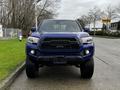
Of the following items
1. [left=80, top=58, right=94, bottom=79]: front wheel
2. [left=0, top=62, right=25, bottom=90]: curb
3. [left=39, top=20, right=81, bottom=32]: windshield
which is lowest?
[left=0, top=62, right=25, bottom=90]: curb

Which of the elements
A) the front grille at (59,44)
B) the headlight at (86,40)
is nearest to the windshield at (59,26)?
the headlight at (86,40)

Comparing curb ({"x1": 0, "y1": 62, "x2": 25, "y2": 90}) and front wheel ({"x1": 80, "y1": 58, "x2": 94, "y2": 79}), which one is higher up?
front wheel ({"x1": 80, "y1": 58, "x2": 94, "y2": 79})

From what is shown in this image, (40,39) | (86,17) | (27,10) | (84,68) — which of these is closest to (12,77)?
(40,39)

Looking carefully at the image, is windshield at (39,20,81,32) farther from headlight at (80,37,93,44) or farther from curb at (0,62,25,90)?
curb at (0,62,25,90)

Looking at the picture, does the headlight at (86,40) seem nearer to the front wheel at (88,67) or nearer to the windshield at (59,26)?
the front wheel at (88,67)

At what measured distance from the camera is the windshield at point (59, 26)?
978cm

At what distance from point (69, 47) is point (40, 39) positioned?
0.87 meters

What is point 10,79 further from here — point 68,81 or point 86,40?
point 86,40

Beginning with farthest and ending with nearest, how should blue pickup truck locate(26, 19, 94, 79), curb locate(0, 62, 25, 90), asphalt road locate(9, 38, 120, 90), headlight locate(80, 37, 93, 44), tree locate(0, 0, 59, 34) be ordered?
1. tree locate(0, 0, 59, 34)
2. headlight locate(80, 37, 93, 44)
3. blue pickup truck locate(26, 19, 94, 79)
4. asphalt road locate(9, 38, 120, 90)
5. curb locate(0, 62, 25, 90)

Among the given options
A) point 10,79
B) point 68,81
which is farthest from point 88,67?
point 10,79

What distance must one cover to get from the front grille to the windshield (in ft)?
4.34

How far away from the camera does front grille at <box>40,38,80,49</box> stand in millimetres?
8383

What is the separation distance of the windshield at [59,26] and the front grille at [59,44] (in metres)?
1.32

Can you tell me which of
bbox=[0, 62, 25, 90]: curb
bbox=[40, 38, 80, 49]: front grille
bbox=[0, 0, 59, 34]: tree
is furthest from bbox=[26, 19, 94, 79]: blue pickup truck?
bbox=[0, 0, 59, 34]: tree
